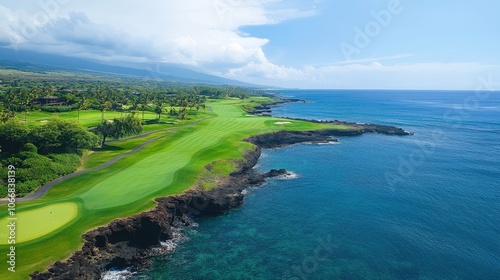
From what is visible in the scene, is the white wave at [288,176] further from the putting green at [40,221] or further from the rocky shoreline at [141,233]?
the putting green at [40,221]

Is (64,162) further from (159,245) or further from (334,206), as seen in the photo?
(334,206)

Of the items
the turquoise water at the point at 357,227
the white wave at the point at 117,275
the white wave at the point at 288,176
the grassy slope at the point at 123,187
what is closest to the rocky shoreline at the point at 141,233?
the white wave at the point at 117,275

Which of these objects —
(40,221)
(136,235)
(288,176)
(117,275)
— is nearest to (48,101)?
(288,176)

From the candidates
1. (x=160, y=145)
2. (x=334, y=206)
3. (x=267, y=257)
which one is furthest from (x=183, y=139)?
(x=267, y=257)

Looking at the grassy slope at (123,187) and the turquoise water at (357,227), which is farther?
the turquoise water at (357,227)

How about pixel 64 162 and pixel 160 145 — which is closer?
pixel 64 162

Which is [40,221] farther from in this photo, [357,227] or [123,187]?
[357,227]
